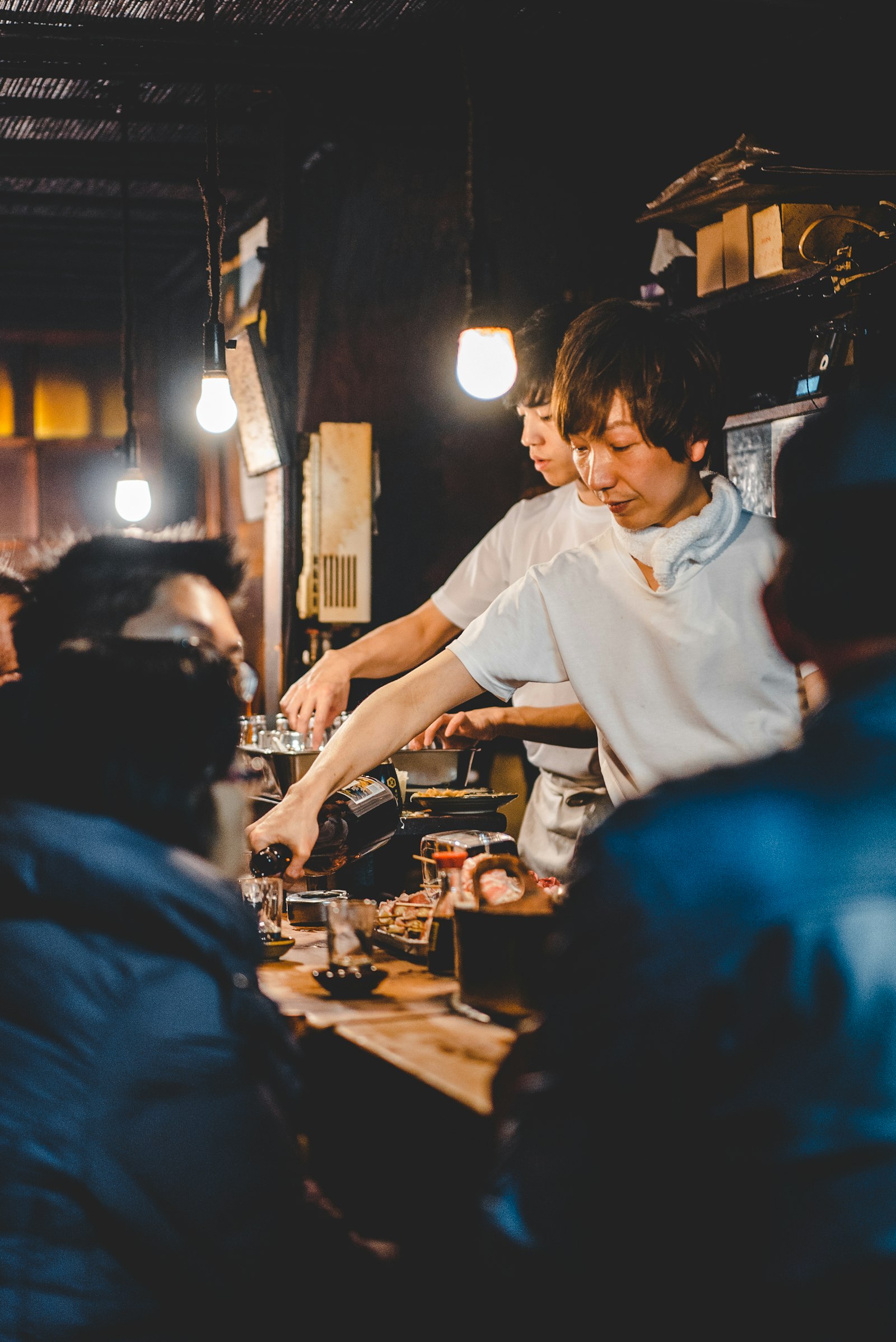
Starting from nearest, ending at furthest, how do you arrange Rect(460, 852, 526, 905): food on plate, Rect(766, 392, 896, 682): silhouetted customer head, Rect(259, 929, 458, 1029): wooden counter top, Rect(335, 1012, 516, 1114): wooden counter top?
Rect(766, 392, 896, 682): silhouetted customer head < Rect(335, 1012, 516, 1114): wooden counter top < Rect(259, 929, 458, 1029): wooden counter top < Rect(460, 852, 526, 905): food on plate

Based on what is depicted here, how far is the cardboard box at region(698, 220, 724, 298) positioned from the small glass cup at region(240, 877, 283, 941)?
2649mm

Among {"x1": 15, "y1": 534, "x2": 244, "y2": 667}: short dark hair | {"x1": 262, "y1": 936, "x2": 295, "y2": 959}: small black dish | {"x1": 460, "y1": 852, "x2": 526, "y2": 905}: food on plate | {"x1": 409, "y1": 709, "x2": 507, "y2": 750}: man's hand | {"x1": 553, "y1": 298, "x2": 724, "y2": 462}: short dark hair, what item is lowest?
{"x1": 262, "y1": 936, "x2": 295, "y2": 959}: small black dish

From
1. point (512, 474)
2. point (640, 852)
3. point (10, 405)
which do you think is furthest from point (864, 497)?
point (10, 405)

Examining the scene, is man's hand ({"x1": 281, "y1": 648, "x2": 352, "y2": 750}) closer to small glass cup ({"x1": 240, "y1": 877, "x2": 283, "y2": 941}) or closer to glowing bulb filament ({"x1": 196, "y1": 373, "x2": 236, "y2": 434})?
small glass cup ({"x1": 240, "y1": 877, "x2": 283, "y2": 941})

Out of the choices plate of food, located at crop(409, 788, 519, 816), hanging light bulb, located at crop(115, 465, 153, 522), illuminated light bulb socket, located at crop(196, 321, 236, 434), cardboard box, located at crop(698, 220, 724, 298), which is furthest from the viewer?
hanging light bulb, located at crop(115, 465, 153, 522)

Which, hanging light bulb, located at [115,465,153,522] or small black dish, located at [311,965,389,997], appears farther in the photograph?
hanging light bulb, located at [115,465,153,522]

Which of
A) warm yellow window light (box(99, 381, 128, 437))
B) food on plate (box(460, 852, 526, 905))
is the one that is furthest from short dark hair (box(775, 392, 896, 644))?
warm yellow window light (box(99, 381, 128, 437))

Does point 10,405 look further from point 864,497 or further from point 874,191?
point 864,497

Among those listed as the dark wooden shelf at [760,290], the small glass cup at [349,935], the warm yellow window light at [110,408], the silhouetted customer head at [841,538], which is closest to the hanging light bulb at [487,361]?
the dark wooden shelf at [760,290]

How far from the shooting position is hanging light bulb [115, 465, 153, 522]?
6.91 metres

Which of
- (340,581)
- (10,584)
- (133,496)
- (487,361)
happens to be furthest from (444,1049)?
(133,496)

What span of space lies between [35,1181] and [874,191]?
12.2ft

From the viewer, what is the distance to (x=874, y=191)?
3895 millimetres

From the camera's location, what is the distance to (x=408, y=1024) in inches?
83.3
